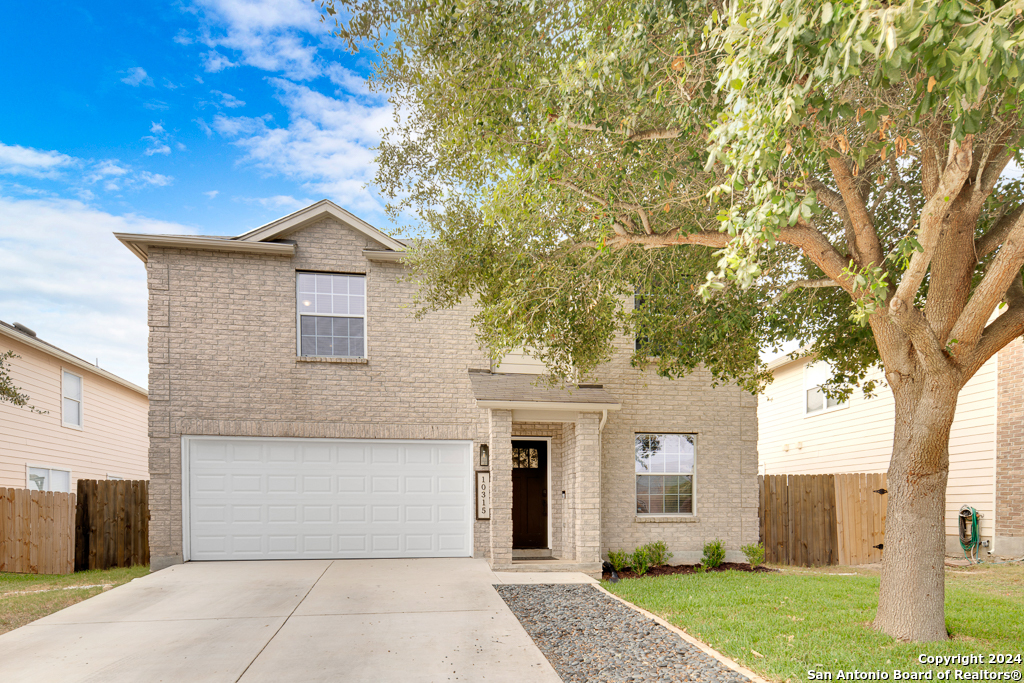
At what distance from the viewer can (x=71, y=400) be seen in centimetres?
1677

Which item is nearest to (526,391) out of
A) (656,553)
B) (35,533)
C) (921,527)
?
(656,553)

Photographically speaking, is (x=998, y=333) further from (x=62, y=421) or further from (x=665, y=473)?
(x=62, y=421)

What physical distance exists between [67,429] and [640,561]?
15247 mm

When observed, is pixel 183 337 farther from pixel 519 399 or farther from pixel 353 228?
pixel 519 399

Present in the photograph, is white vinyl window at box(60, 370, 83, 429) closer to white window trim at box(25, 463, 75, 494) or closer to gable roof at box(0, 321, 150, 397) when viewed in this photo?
gable roof at box(0, 321, 150, 397)

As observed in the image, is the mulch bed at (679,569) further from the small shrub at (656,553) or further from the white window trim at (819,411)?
the white window trim at (819,411)

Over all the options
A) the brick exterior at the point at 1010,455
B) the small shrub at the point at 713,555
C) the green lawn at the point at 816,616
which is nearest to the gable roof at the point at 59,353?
the small shrub at the point at 713,555

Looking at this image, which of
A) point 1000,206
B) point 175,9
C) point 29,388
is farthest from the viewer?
point 29,388

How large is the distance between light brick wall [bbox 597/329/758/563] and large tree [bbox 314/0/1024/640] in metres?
3.55

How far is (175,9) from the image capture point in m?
10.5

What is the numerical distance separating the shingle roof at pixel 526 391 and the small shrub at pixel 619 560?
288 cm

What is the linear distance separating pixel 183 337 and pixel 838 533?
13.7 meters

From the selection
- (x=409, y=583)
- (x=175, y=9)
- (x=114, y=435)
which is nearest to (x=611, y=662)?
(x=409, y=583)

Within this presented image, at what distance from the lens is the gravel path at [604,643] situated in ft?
17.6
